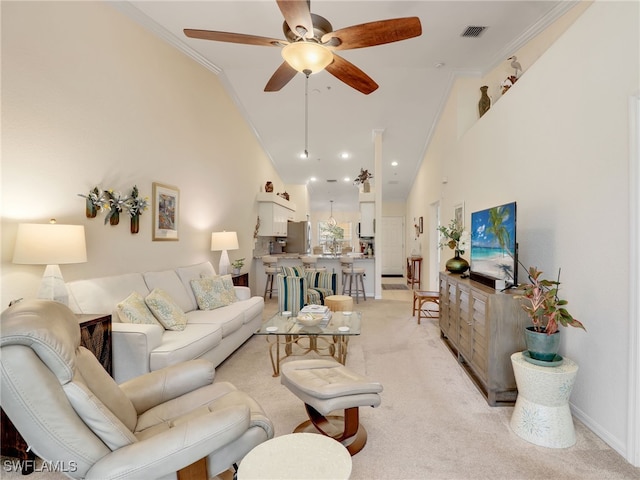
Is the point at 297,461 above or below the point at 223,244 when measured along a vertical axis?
below

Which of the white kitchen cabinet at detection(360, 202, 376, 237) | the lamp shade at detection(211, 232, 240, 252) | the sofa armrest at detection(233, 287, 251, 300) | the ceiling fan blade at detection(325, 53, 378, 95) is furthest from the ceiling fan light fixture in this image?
the white kitchen cabinet at detection(360, 202, 376, 237)

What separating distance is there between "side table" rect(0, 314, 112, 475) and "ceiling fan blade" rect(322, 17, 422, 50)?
8.36ft

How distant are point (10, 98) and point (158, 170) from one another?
1612 mm

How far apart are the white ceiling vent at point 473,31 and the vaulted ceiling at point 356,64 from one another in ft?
0.17

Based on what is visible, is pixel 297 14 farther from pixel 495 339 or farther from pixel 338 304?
pixel 338 304

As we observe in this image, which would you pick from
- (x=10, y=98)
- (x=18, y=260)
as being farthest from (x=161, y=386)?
(x=10, y=98)

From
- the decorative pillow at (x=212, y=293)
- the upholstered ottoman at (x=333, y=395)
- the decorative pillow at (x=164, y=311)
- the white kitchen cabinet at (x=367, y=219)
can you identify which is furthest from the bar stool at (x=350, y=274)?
the upholstered ottoman at (x=333, y=395)

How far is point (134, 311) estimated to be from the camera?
9.07 feet

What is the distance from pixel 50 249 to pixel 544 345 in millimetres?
3366

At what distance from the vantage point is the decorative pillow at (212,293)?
389 centimetres

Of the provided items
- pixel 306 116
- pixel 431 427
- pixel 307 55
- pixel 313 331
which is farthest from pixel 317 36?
pixel 306 116

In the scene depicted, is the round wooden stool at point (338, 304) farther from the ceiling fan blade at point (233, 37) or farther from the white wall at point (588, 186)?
the ceiling fan blade at point (233, 37)

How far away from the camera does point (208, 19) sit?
3541 millimetres

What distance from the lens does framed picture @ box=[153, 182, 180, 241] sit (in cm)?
376
